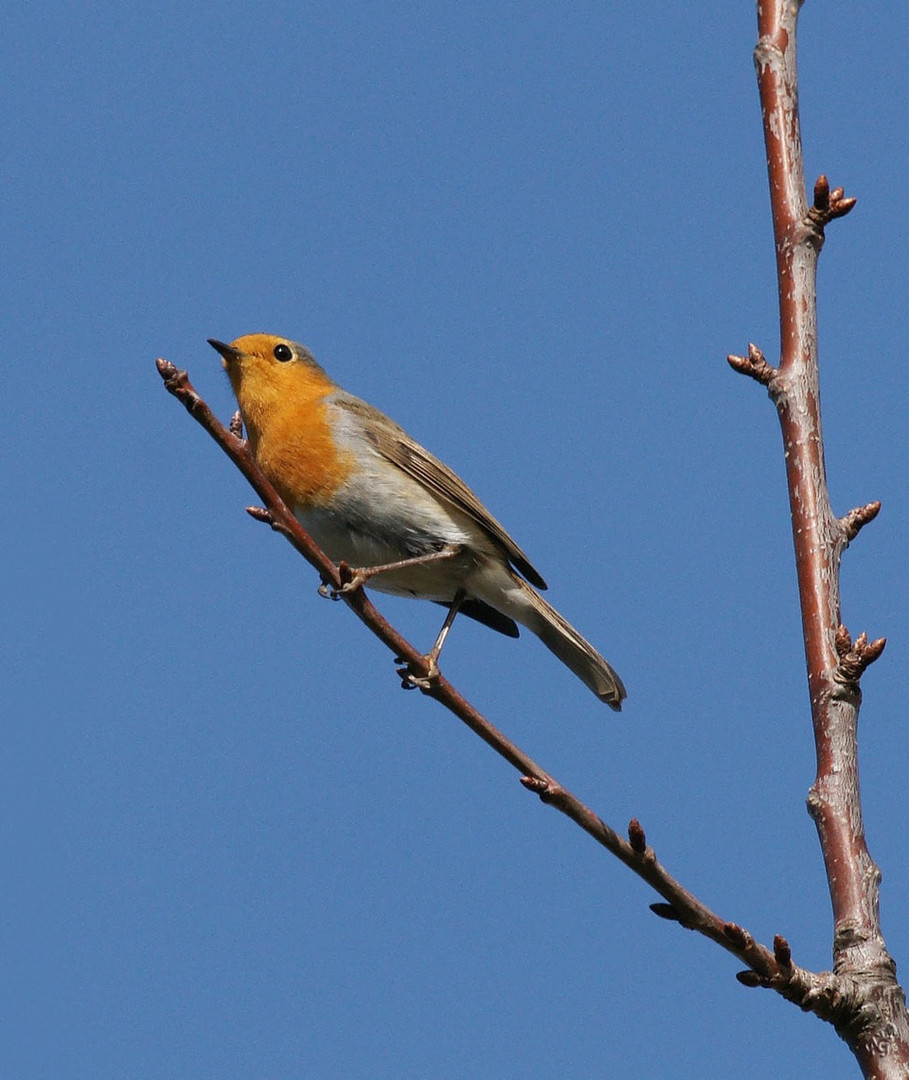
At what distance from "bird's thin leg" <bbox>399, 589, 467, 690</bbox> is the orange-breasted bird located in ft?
0.05

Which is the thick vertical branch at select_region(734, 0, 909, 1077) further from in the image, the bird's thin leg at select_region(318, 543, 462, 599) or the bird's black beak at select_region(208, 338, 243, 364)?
the bird's black beak at select_region(208, 338, 243, 364)

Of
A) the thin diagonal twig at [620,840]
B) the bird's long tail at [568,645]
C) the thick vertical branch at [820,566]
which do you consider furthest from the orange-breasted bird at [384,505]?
the thick vertical branch at [820,566]

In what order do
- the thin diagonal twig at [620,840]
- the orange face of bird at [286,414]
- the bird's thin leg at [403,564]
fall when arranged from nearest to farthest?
the thin diagonal twig at [620,840]
the bird's thin leg at [403,564]
the orange face of bird at [286,414]

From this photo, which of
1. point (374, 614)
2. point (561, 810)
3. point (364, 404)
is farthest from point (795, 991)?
point (364, 404)

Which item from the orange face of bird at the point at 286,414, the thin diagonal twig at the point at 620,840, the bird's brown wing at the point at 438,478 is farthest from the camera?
the bird's brown wing at the point at 438,478

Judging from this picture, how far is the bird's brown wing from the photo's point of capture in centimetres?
698

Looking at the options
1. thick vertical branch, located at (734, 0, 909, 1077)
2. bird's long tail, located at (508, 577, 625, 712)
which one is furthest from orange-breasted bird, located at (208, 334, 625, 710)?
thick vertical branch, located at (734, 0, 909, 1077)

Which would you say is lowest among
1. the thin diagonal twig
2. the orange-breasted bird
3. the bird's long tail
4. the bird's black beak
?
the thin diagonal twig

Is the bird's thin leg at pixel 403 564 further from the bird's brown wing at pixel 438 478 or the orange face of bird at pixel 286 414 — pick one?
the orange face of bird at pixel 286 414

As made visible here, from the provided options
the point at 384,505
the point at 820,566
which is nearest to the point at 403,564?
the point at 384,505

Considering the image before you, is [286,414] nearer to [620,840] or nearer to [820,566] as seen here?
[820,566]

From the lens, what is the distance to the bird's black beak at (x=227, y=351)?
7074mm

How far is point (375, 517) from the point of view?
21.9ft

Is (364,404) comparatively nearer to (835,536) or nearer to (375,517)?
(375,517)
